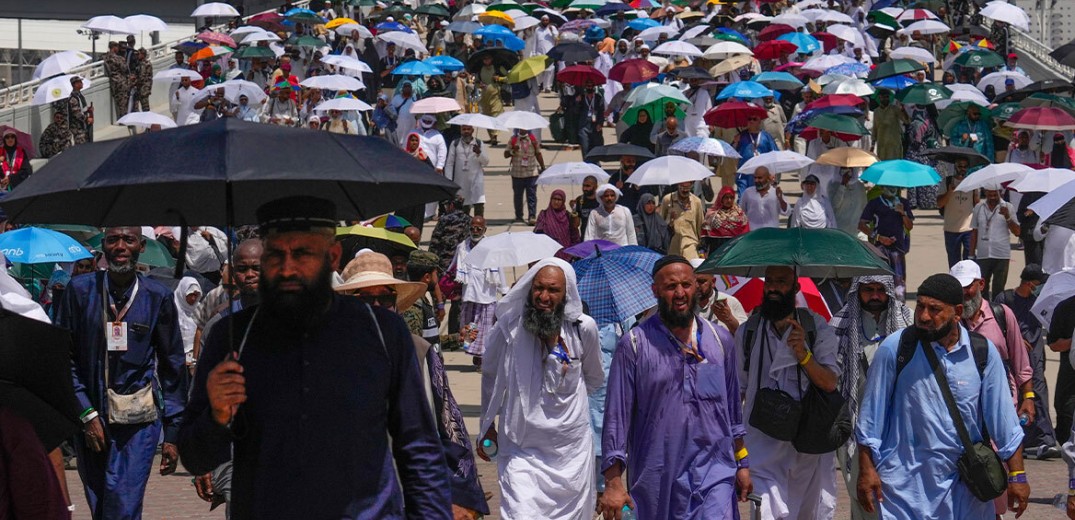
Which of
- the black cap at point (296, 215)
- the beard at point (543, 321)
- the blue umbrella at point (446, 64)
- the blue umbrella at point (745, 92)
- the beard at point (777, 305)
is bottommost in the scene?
the beard at point (543, 321)

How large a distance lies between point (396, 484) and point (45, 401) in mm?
1075

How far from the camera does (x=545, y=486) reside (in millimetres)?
8914

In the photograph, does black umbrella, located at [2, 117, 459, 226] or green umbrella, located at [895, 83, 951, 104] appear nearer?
black umbrella, located at [2, 117, 459, 226]

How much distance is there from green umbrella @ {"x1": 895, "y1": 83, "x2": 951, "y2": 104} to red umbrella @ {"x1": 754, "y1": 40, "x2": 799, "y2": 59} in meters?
5.71

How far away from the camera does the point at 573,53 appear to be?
2780cm

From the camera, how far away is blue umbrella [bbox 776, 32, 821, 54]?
3028cm

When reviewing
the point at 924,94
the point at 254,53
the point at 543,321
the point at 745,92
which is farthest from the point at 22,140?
the point at 543,321

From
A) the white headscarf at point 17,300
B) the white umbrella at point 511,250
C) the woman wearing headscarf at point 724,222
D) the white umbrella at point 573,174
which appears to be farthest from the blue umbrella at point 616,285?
the white umbrella at point 573,174

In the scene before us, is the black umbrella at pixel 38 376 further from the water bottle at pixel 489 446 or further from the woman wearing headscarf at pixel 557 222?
the woman wearing headscarf at pixel 557 222

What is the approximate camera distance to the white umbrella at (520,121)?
22.2m

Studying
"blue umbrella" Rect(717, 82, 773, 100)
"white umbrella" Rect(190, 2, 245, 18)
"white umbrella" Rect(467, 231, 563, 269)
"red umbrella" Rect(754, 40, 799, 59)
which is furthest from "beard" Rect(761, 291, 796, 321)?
"white umbrella" Rect(190, 2, 245, 18)

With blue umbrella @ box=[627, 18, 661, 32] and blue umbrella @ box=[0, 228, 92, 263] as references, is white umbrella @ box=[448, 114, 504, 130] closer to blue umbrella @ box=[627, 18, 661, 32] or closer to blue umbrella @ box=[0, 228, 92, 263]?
blue umbrella @ box=[0, 228, 92, 263]

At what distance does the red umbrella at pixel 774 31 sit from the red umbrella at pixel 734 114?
992 centimetres

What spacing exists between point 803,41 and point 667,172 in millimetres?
13170
